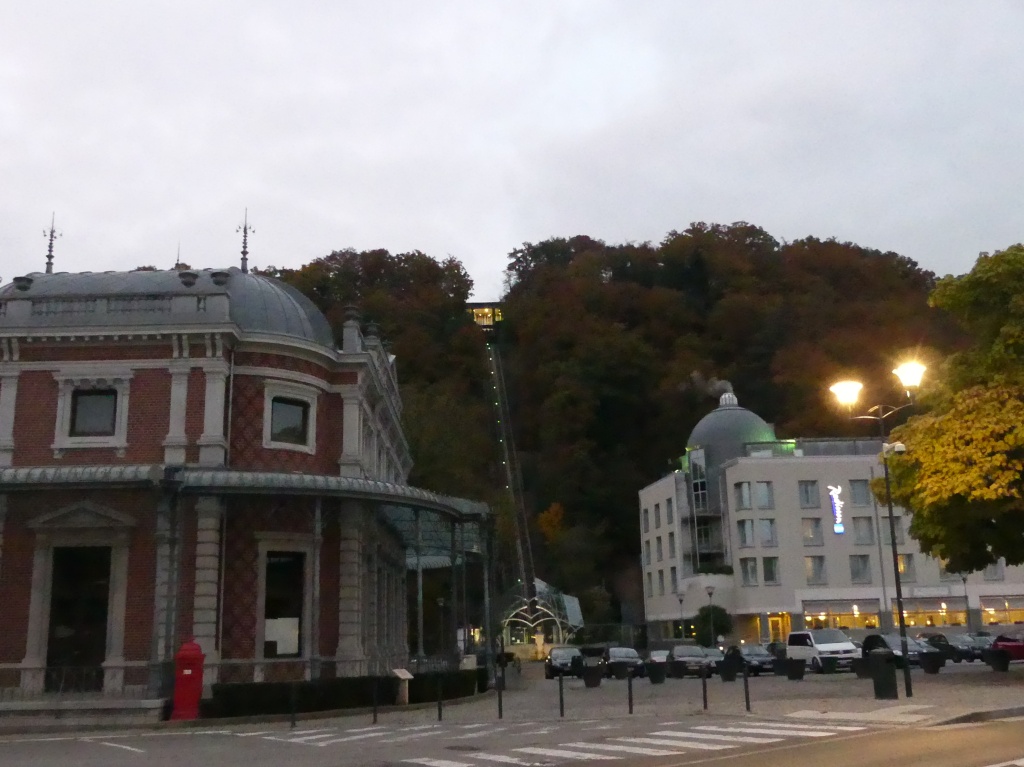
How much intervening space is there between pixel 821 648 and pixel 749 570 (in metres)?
25.7

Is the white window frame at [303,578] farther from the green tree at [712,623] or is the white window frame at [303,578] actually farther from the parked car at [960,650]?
the green tree at [712,623]

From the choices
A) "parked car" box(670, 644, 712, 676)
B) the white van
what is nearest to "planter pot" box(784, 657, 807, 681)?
the white van

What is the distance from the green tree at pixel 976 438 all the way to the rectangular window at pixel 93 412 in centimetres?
2219

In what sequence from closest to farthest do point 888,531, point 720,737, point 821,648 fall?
point 720,737
point 821,648
point 888,531

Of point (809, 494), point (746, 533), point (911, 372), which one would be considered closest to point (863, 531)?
point (809, 494)

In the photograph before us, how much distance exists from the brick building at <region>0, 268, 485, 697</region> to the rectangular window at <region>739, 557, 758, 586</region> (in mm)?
38724

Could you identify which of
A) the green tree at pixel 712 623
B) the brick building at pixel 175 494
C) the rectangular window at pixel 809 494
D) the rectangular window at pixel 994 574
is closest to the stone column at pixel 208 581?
the brick building at pixel 175 494

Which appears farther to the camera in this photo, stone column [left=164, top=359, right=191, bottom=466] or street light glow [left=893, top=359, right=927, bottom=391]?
stone column [left=164, top=359, right=191, bottom=466]

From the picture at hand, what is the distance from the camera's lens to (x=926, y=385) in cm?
3095

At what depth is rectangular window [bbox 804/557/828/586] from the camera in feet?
205

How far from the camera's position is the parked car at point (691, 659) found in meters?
39.6

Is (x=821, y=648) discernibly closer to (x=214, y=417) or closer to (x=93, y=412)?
(x=214, y=417)

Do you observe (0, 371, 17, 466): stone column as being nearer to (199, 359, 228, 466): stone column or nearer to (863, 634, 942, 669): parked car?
(199, 359, 228, 466): stone column

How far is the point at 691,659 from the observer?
132 feet
